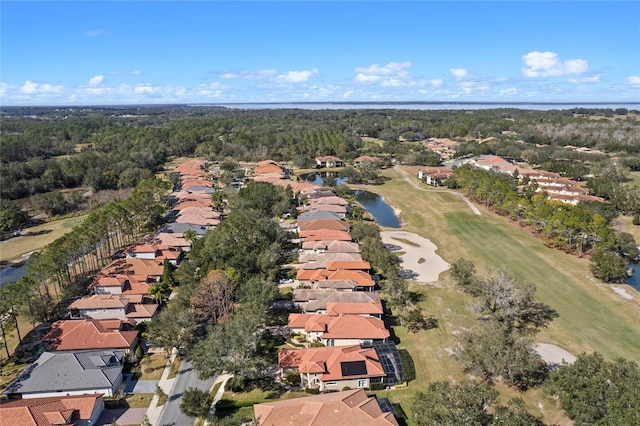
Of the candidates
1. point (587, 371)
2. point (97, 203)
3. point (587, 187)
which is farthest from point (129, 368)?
point (587, 187)

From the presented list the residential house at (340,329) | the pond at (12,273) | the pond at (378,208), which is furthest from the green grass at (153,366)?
the pond at (378,208)

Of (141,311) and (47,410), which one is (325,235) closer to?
(141,311)

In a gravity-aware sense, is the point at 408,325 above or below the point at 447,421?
below

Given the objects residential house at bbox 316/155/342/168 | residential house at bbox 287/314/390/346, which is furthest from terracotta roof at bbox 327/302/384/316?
residential house at bbox 316/155/342/168

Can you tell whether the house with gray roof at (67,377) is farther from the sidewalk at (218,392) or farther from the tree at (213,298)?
the tree at (213,298)

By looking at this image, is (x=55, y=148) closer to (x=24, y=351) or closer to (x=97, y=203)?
(x=97, y=203)

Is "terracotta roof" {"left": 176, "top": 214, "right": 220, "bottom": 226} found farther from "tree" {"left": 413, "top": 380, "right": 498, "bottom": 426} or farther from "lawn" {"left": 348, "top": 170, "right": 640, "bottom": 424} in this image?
"tree" {"left": 413, "top": 380, "right": 498, "bottom": 426}
